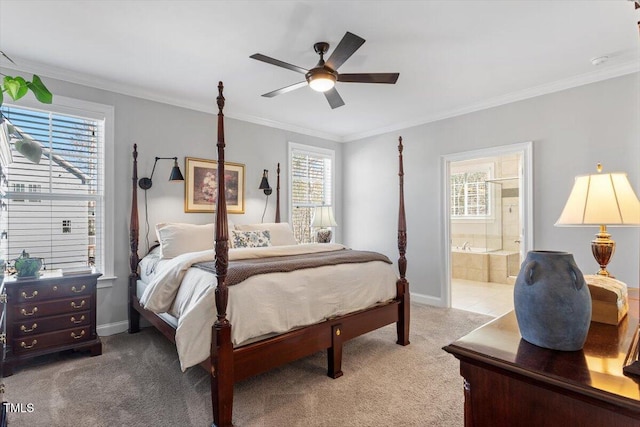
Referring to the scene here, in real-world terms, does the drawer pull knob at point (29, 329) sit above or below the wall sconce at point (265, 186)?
below

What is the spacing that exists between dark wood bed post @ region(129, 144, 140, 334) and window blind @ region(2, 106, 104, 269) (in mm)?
284

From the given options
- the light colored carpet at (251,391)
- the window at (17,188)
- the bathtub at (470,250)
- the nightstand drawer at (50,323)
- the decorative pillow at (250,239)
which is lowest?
the light colored carpet at (251,391)

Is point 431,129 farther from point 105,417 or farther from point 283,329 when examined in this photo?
point 105,417

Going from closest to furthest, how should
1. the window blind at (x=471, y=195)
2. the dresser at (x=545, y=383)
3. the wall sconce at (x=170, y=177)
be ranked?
the dresser at (x=545, y=383) → the wall sconce at (x=170, y=177) → the window blind at (x=471, y=195)

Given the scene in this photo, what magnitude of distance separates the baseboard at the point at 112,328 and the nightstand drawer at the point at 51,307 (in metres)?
0.59

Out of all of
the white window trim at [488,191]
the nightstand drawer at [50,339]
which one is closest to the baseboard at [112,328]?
the nightstand drawer at [50,339]

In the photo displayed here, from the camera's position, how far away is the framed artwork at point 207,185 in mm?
3928

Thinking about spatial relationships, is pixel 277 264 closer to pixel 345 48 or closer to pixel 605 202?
pixel 345 48

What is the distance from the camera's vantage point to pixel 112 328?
11.0 ft

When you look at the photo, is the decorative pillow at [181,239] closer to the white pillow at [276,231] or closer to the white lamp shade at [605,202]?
the white pillow at [276,231]

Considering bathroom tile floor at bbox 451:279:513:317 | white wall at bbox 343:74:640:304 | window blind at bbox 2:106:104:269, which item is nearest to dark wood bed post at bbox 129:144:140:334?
window blind at bbox 2:106:104:269

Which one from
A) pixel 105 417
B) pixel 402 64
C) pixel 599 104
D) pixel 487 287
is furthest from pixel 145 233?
pixel 487 287

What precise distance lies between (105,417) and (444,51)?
11.8ft

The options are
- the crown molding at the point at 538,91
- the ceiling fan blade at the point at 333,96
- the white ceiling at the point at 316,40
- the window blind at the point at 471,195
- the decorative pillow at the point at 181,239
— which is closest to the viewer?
the white ceiling at the point at 316,40
